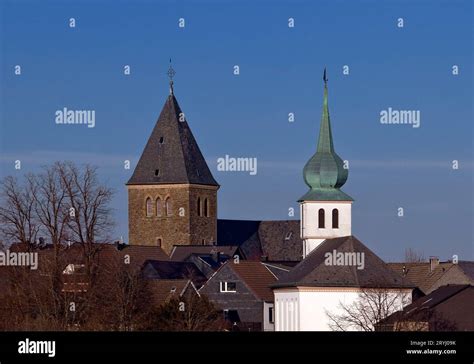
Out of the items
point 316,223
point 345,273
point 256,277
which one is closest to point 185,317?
point 345,273

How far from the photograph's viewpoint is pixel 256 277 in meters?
90.5

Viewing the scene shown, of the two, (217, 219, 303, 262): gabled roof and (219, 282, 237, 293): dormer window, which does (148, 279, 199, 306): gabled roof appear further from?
(217, 219, 303, 262): gabled roof

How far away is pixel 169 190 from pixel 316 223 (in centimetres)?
3690

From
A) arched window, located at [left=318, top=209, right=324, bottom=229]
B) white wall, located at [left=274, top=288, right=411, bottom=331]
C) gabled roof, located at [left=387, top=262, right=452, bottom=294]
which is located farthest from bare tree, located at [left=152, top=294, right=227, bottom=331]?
arched window, located at [left=318, top=209, right=324, bottom=229]

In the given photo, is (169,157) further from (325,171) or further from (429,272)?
(429,272)

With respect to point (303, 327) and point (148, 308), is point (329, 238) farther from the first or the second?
point (148, 308)

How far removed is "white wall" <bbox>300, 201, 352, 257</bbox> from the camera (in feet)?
301

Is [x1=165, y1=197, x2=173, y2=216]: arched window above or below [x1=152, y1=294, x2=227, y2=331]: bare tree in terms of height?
above

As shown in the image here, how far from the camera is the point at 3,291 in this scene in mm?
66438

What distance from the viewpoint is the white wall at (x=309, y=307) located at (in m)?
79.1

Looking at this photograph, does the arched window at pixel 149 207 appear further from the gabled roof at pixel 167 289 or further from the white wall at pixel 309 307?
the gabled roof at pixel 167 289
